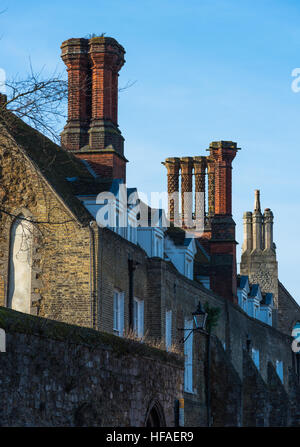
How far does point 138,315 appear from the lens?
29.8 metres

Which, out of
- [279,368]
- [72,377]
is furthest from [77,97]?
[279,368]

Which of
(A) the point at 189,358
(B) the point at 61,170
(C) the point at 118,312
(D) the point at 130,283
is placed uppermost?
(B) the point at 61,170

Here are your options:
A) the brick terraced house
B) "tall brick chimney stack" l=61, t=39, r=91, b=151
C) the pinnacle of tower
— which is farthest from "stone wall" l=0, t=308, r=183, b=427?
the pinnacle of tower

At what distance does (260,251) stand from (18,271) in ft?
146

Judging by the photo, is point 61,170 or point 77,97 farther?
point 77,97

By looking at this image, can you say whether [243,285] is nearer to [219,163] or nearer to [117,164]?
[219,163]

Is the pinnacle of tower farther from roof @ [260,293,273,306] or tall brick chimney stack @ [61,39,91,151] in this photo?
tall brick chimney stack @ [61,39,91,151]

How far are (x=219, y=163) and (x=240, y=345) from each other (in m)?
9.19

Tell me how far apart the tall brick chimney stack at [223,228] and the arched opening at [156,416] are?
23.8 metres

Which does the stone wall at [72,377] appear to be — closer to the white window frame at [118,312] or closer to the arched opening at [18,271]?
the arched opening at [18,271]

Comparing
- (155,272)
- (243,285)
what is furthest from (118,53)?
(243,285)

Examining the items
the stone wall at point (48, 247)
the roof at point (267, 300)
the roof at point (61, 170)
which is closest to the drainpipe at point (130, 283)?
the roof at point (61, 170)

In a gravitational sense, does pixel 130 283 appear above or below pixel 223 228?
below

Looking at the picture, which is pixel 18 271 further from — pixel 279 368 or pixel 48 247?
pixel 279 368
